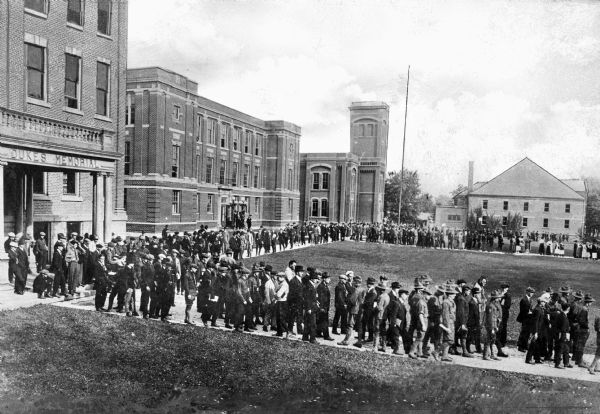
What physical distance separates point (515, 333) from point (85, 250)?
1223cm

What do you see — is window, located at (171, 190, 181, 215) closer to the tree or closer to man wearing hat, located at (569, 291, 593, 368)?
man wearing hat, located at (569, 291, 593, 368)

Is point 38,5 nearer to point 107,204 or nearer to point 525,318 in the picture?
point 107,204

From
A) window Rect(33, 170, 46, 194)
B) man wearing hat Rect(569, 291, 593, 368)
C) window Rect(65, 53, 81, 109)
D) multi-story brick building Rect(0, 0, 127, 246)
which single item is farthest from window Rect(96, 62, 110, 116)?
man wearing hat Rect(569, 291, 593, 368)

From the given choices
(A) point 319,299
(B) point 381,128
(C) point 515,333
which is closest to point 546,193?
(B) point 381,128

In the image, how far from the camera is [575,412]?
748cm

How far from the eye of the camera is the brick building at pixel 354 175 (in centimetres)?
5756

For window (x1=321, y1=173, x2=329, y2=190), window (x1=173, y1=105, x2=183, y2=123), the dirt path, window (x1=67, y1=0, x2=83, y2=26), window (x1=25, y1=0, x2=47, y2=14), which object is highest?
window (x1=67, y1=0, x2=83, y2=26)

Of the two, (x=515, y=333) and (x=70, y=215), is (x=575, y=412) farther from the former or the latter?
(x=70, y=215)

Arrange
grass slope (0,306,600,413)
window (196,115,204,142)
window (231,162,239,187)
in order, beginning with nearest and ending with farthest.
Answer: grass slope (0,306,600,413), window (196,115,204,142), window (231,162,239,187)

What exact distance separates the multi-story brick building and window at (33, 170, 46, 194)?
0.12ft

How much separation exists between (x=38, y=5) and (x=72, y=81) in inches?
119

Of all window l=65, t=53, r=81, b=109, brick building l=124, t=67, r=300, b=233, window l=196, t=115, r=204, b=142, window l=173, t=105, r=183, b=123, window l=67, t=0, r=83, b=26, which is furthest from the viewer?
window l=196, t=115, r=204, b=142

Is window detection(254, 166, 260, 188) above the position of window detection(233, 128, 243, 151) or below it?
below

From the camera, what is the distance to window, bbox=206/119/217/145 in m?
40.0
